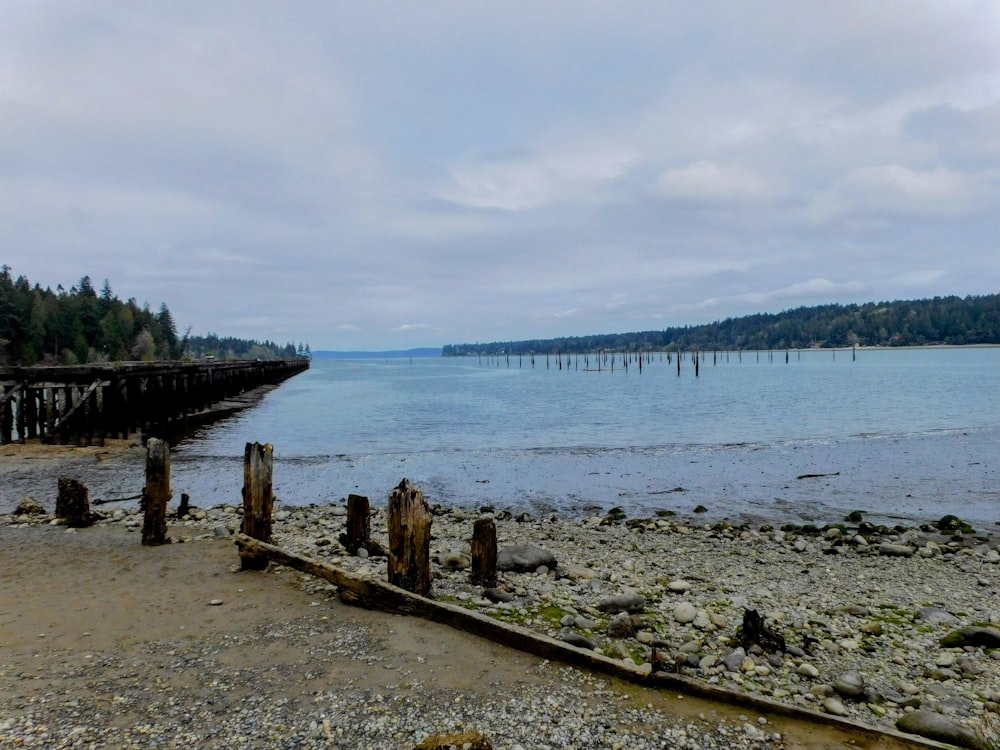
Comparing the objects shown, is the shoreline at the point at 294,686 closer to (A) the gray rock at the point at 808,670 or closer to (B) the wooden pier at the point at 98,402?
(A) the gray rock at the point at 808,670

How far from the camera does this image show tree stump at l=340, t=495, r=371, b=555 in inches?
416

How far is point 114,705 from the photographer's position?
5.32 meters

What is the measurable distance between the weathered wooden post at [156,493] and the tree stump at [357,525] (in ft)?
11.2

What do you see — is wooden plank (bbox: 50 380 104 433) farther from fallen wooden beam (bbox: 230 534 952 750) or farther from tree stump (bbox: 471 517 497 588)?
tree stump (bbox: 471 517 497 588)

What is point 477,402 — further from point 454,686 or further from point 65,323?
point 65,323

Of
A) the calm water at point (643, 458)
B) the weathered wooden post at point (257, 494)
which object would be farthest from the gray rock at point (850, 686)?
the calm water at point (643, 458)

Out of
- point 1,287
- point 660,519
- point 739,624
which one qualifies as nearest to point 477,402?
point 660,519

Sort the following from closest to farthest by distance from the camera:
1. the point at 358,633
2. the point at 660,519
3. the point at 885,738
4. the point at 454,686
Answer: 1. the point at 885,738
2. the point at 454,686
3. the point at 358,633
4. the point at 660,519

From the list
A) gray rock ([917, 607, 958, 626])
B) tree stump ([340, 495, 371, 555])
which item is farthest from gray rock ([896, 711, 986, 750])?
tree stump ([340, 495, 371, 555])

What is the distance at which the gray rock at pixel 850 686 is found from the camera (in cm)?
579

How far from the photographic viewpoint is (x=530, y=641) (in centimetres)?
632

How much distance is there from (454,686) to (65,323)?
108 meters

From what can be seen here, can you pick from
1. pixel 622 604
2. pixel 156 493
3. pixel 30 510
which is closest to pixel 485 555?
pixel 622 604

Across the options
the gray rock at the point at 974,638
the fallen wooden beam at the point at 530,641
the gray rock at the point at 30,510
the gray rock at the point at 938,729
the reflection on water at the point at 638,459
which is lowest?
the reflection on water at the point at 638,459
